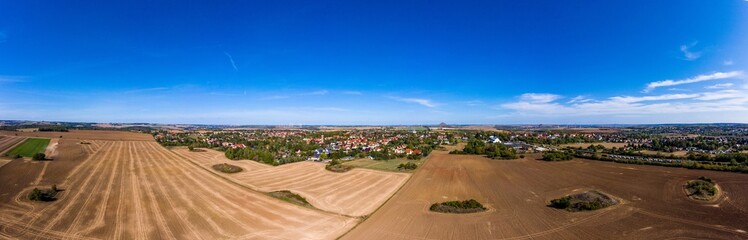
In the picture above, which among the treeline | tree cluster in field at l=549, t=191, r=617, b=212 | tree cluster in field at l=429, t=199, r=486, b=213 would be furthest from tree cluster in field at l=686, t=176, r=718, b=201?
tree cluster in field at l=429, t=199, r=486, b=213

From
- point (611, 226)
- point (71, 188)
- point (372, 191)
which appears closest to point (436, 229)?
point (611, 226)

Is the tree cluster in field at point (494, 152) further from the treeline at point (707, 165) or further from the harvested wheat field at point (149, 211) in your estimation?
the harvested wheat field at point (149, 211)

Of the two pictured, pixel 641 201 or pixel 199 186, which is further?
pixel 199 186

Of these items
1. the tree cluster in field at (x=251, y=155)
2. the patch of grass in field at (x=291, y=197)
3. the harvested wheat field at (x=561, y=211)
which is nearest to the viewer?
the harvested wheat field at (x=561, y=211)

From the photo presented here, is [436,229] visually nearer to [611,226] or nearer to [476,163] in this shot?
[611,226]

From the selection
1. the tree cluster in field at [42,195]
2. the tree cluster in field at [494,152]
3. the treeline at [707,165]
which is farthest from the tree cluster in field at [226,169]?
the treeline at [707,165]
